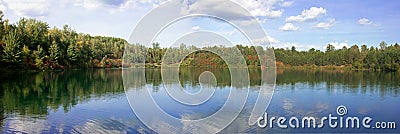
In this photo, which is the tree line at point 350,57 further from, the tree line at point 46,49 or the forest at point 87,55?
the tree line at point 46,49

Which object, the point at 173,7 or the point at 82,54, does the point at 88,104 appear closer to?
the point at 173,7

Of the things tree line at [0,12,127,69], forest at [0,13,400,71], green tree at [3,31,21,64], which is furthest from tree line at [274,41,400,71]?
green tree at [3,31,21,64]

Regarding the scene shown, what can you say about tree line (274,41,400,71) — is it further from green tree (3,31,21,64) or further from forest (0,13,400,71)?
green tree (3,31,21,64)

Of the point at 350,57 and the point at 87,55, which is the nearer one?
the point at 87,55

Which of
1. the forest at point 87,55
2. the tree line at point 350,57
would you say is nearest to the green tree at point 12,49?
the forest at point 87,55

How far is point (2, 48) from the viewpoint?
3503cm

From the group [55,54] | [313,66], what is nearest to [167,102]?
[55,54]

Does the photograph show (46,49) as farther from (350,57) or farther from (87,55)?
(350,57)

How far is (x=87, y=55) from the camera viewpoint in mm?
55875

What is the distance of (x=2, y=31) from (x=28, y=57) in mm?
3787

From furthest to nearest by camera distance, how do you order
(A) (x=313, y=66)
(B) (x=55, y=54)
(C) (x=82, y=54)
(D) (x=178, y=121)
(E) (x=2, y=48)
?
(A) (x=313, y=66) → (C) (x=82, y=54) → (B) (x=55, y=54) → (E) (x=2, y=48) → (D) (x=178, y=121)

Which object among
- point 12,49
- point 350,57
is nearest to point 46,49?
point 12,49

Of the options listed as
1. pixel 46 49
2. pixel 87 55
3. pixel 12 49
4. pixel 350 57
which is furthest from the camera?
pixel 350 57

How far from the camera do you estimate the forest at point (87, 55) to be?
3484cm
